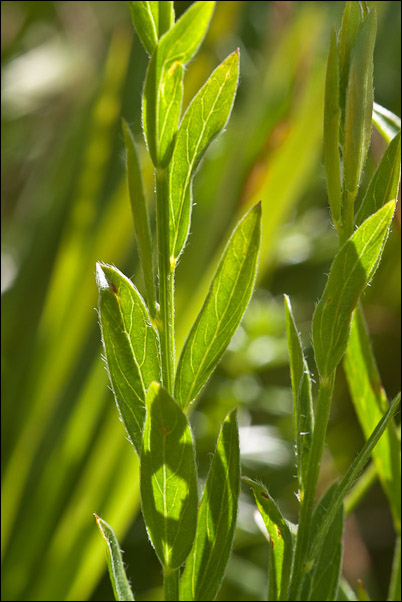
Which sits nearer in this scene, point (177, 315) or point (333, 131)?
point (333, 131)

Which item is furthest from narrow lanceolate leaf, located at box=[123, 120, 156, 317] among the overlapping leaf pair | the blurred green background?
the blurred green background

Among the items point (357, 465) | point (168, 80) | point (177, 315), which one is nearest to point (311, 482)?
point (357, 465)

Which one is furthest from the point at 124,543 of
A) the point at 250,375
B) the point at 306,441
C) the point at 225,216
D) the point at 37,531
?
the point at 306,441

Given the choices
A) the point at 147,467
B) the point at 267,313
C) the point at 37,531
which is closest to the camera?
the point at 147,467

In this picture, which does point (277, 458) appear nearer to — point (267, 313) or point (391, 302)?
point (267, 313)

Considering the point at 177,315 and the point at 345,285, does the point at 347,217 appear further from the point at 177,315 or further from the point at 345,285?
the point at 177,315

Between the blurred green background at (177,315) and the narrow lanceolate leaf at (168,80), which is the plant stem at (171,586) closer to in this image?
the narrow lanceolate leaf at (168,80)
